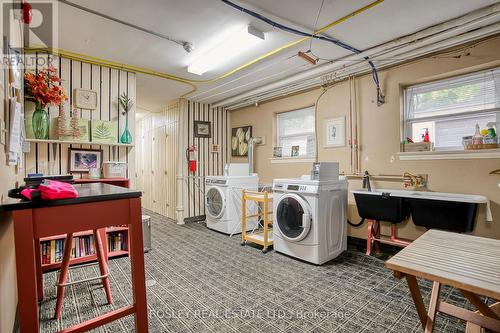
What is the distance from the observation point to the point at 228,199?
405cm

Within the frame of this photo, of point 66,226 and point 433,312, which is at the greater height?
point 66,226

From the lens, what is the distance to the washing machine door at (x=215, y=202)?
4.09 m

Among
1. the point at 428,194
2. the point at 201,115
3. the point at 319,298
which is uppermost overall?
the point at 201,115

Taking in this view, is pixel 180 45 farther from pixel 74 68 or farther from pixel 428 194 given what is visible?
pixel 428 194

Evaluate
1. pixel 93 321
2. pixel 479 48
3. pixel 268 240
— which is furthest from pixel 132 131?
pixel 479 48

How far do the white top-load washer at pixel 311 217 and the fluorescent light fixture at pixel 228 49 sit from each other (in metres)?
1.64

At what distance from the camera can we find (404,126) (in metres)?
3.12

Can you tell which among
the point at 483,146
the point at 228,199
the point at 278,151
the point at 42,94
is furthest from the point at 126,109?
the point at 483,146

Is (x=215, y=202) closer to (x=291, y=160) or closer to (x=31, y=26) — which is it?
(x=291, y=160)

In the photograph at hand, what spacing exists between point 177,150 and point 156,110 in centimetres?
163

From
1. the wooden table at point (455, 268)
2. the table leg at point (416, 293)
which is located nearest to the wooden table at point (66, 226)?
the wooden table at point (455, 268)

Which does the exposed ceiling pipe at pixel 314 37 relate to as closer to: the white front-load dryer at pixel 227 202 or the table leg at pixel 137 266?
the table leg at pixel 137 266

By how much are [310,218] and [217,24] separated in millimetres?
2254

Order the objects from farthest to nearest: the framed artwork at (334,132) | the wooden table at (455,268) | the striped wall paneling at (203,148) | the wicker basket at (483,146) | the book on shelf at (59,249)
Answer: the striped wall paneling at (203,148), the framed artwork at (334,132), the book on shelf at (59,249), the wicker basket at (483,146), the wooden table at (455,268)
